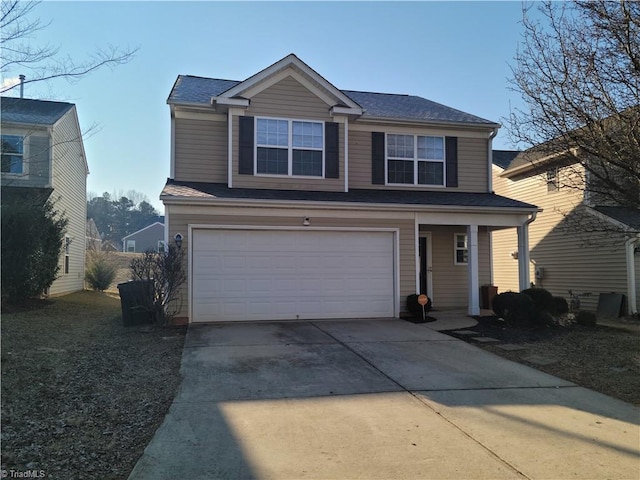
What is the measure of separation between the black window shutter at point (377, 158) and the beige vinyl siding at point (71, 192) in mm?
10437

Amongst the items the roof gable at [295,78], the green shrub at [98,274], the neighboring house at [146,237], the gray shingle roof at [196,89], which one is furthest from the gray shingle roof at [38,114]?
the neighboring house at [146,237]

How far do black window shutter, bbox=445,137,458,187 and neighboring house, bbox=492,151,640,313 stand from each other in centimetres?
228

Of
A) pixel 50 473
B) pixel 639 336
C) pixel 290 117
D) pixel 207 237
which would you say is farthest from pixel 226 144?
pixel 639 336

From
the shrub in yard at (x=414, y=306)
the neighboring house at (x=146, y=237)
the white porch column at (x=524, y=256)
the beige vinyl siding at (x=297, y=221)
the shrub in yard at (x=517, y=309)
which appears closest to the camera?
the beige vinyl siding at (x=297, y=221)

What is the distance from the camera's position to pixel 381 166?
13.4 m

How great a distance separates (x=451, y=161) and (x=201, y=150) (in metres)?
7.30

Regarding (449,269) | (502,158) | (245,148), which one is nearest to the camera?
(245,148)

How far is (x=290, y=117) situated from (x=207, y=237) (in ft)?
13.3

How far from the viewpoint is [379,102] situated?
15.1 metres

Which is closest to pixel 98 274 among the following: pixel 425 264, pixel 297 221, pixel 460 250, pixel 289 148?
pixel 289 148

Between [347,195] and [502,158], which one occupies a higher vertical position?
[502,158]

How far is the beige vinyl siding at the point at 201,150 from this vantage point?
12.1 meters

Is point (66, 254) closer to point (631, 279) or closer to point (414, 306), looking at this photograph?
point (414, 306)

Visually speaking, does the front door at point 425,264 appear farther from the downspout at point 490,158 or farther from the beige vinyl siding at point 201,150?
the beige vinyl siding at point 201,150
